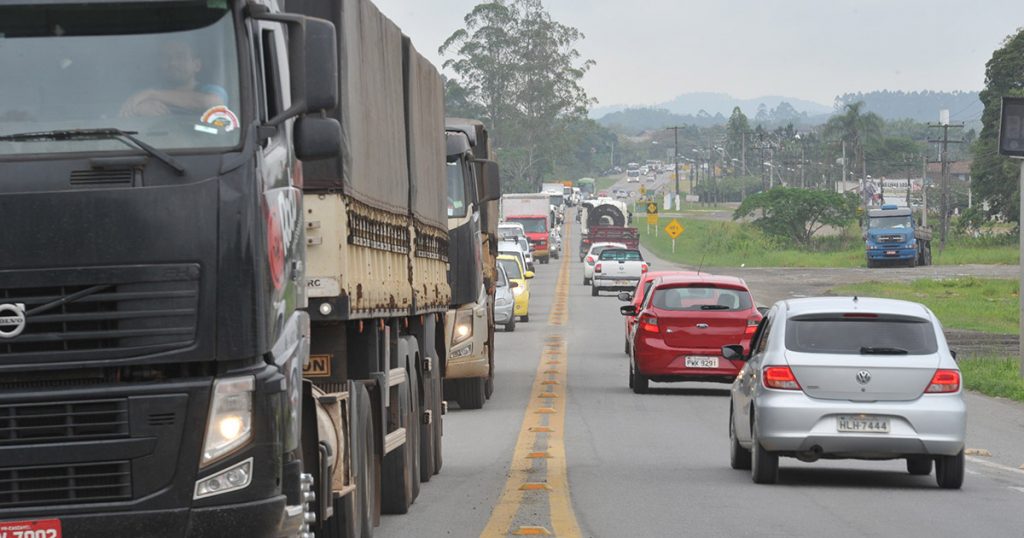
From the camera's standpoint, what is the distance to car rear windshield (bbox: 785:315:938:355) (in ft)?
46.5

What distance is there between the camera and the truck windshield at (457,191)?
19.4 m

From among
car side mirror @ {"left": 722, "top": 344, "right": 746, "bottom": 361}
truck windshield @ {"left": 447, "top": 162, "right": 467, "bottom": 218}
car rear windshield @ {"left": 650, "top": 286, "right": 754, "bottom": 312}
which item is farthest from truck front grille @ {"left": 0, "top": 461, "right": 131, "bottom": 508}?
car rear windshield @ {"left": 650, "top": 286, "right": 754, "bottom": 312}

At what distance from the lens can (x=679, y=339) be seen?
23.8 metres

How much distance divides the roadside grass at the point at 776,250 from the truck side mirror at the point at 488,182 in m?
65.5

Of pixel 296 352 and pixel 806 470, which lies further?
pixel 806 470

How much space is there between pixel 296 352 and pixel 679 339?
624 inches

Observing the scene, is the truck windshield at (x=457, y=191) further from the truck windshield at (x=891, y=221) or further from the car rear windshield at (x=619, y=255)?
the truck windshield at (x=891, y=221)

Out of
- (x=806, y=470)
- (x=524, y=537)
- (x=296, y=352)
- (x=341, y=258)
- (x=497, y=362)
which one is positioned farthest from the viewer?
(x=497, y=362)


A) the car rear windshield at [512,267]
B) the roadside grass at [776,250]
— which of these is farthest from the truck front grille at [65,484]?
the roadside grass at [776,250]

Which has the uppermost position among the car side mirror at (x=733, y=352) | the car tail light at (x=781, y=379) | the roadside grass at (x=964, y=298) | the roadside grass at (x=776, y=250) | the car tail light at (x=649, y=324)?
the car side mirror at (x=733, y=352)

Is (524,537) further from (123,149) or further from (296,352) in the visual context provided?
(123,149)

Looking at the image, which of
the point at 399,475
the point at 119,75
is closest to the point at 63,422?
the point at 119,75

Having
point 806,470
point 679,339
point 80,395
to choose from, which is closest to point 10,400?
point 80,395

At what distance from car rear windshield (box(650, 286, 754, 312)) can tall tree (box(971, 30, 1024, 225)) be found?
69.7 metres
